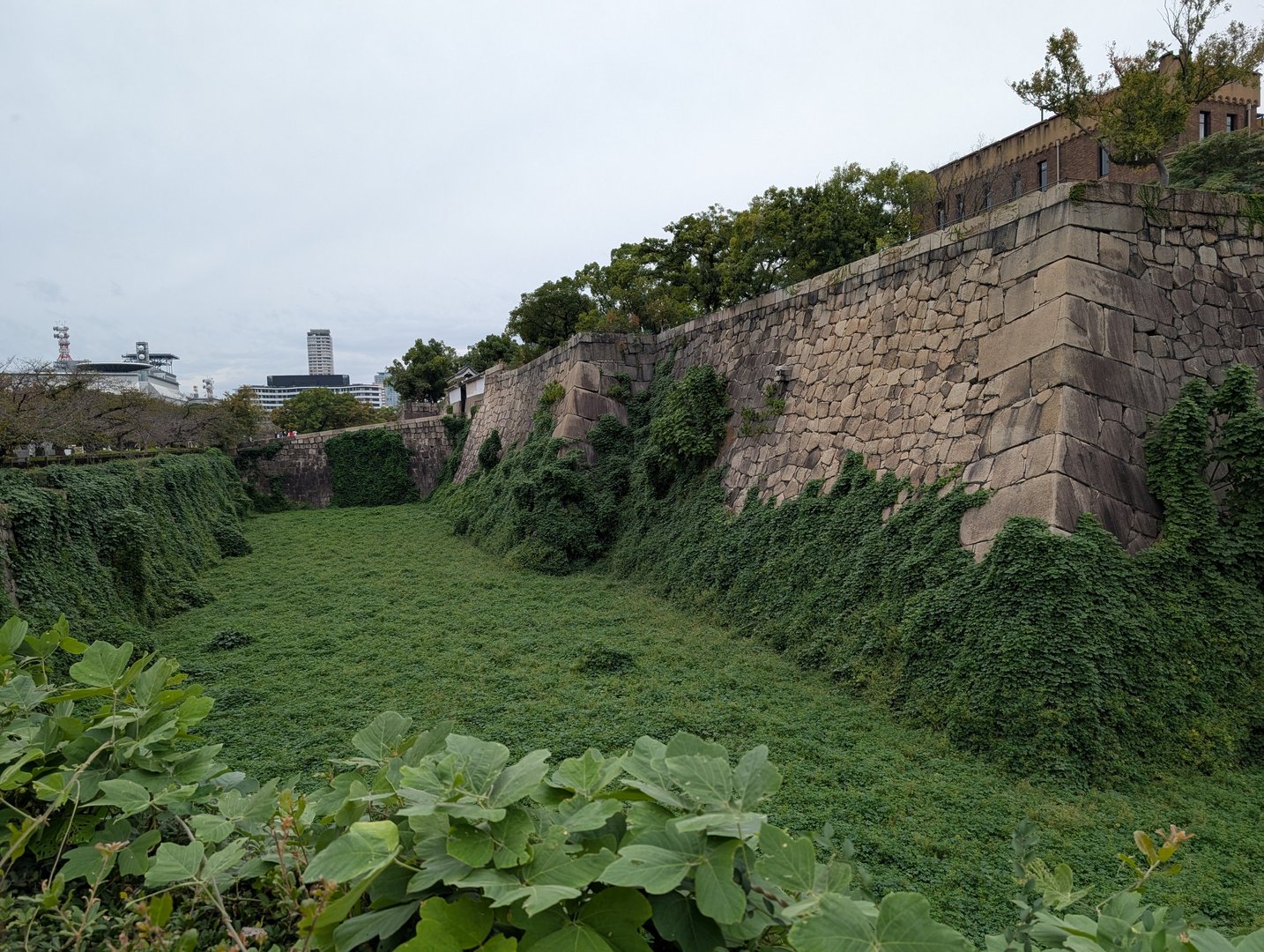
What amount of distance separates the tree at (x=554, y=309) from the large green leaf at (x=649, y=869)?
1145 inches

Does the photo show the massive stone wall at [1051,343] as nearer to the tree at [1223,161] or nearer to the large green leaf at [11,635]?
the large green leaf at [11,635]

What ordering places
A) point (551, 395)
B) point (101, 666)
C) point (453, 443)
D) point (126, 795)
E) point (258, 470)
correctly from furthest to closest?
point (258, 470), point (453, 443), point (551, 395), point (101, 666), point (126, 795)

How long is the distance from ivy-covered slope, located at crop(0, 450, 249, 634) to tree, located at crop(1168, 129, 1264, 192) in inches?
860

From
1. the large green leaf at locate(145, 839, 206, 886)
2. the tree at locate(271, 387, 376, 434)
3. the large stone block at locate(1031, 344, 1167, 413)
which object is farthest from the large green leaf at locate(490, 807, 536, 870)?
the tree at locate(271, 387, 376, 434)

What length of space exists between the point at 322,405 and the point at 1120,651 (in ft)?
174

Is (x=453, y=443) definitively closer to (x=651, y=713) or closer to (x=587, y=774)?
(x=651, y=713)

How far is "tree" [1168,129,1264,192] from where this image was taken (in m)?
16.9

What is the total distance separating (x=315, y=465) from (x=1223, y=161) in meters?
27.1

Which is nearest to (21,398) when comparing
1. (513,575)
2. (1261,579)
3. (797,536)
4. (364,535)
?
(364,535)

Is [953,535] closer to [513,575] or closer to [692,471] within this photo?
[692,471]

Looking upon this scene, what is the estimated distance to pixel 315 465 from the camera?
25156mm

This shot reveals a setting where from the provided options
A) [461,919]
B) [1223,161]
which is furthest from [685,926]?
[1223,161]

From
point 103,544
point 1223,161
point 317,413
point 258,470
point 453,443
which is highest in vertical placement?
point 1223,161

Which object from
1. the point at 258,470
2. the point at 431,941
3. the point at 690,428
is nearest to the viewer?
the point at 431,941
